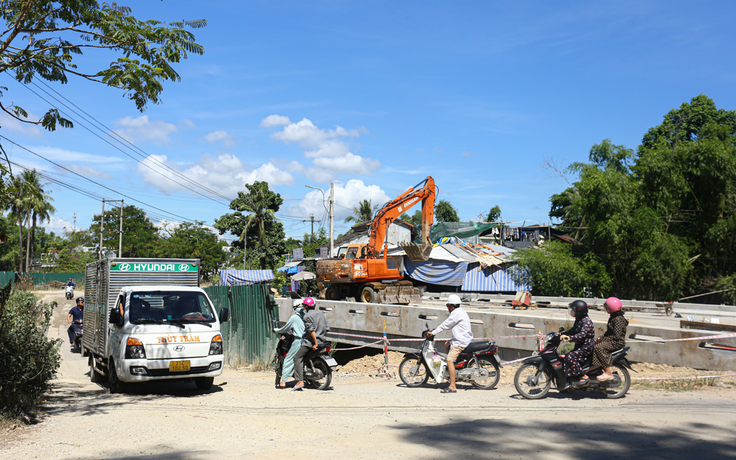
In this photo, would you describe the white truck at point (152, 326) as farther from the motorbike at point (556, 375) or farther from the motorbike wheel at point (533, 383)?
the motorbike at point (556, 375)

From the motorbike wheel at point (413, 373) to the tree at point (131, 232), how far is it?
73052 mm

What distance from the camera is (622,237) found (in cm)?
2736

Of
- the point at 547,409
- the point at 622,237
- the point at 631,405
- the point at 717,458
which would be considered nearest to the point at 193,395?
the point at 547,409

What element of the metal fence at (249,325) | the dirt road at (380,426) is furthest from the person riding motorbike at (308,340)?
the metal fence at (249,325)

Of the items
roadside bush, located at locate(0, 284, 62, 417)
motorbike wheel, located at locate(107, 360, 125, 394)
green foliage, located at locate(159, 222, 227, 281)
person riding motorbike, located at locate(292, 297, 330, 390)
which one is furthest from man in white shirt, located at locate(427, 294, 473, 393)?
green foliage, located at locate(159, 222, 227, 281)

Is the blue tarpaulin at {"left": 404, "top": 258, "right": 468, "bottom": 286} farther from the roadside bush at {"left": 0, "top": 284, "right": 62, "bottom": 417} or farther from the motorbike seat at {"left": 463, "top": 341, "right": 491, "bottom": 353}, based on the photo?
the roadside bush at {"left": 0, "top": 284, "right": 62, "bottom": 417}

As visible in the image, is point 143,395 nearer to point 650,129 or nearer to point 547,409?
point 547,409

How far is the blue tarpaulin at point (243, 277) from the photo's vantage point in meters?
44.4

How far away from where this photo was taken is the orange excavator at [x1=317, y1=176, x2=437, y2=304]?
2383 cm

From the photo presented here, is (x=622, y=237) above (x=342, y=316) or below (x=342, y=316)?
above

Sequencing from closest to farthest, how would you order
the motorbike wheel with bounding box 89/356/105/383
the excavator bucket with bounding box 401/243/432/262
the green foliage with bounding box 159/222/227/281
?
the motorbike wheel with bounding box 89/356/105/383 → the excavator bucket with bounding box 401/243/432/262 → the green foliage with bounding box 159/222/227/281

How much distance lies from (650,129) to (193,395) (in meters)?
39.9

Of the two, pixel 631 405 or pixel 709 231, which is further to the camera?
pixel 709 231

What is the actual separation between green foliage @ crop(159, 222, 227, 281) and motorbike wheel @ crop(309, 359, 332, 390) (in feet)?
200
